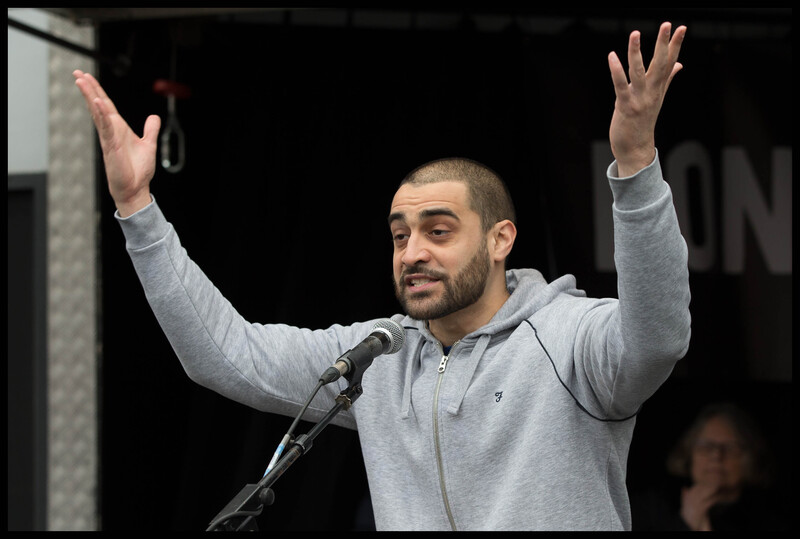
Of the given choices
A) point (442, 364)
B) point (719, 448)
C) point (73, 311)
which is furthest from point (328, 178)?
point (719, 448)

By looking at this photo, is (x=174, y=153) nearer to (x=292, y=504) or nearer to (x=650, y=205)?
(x=292, y=504)

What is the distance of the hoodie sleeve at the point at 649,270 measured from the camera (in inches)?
65.6

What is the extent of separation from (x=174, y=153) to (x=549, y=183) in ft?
5.60

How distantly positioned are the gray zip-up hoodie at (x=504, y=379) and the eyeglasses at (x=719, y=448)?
6.39ft

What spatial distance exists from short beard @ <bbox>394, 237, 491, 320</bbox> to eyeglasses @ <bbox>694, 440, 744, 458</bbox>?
7.07 feet

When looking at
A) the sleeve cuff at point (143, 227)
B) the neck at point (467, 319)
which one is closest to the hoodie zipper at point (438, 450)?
the neck at point (467, 319)

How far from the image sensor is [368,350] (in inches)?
72.7

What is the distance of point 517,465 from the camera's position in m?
1.94

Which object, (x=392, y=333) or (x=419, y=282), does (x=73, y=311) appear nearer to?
(x=419, y=282)

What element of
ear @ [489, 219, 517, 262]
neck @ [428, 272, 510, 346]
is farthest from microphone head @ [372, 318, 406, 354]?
ear @ [489, 219, 517, 262]

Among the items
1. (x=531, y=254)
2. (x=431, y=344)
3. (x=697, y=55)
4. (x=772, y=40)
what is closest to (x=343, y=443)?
(x=531, y=254)

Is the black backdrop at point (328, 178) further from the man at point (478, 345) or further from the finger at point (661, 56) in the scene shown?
the finger at point (661, 56)

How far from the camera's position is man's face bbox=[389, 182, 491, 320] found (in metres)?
2.15

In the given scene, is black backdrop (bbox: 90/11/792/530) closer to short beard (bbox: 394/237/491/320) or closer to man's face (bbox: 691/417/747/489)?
man's face (bbox: 691/417/747/489)
